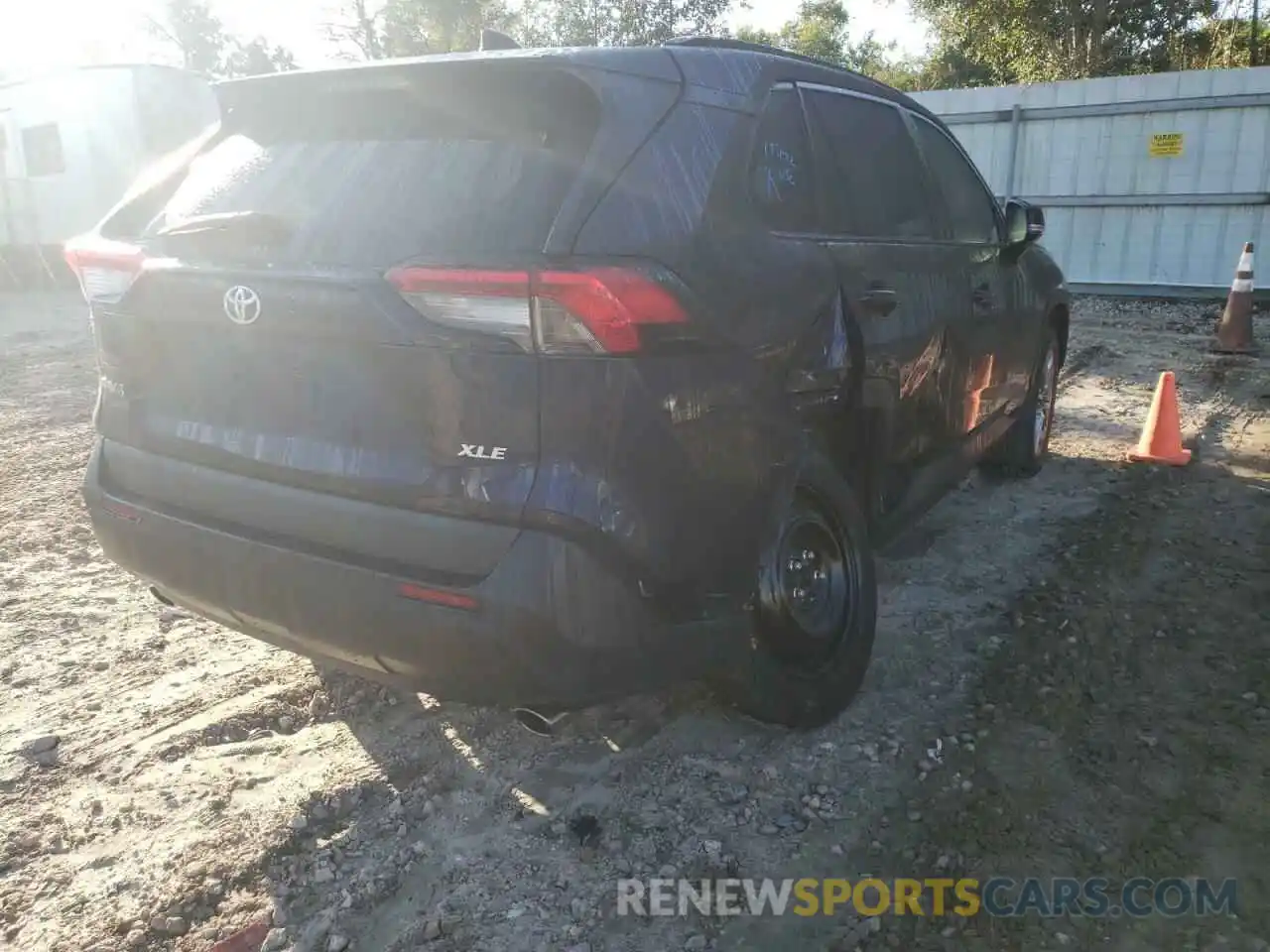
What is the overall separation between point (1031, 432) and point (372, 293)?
4.20 meters

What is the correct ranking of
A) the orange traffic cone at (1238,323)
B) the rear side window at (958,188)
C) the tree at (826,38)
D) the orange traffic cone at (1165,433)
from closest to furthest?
1. the rear side window at (958,188)
2. the orange traffic cone at (1165,433)
3. the orange traffic cone at (1238,323)
4. the tree at (826,38)

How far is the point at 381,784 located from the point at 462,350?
1.30m

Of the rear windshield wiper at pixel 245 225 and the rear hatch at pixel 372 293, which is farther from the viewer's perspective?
the rear windshield wiper at pixel 245 225

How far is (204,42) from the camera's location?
→ 36.6 meters

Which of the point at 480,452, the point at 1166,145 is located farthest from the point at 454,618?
the point at 1166,145

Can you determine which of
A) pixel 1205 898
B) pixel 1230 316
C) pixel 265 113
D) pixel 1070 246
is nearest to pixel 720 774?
pixel 1205 898

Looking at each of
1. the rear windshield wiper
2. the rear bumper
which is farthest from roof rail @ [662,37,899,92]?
the rear bumper

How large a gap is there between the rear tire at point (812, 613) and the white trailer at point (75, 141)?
1323 cm

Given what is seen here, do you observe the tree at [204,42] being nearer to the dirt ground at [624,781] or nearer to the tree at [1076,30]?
the tree at [1076,30]

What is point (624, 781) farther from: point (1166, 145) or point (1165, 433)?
point (1166, 145)

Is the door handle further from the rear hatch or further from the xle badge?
the xle badge

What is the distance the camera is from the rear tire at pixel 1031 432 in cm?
520

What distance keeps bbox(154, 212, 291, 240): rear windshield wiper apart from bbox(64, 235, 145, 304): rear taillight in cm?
20

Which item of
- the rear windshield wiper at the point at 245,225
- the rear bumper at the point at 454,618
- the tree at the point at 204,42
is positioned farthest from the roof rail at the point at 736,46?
the tree at the point at 204,42
